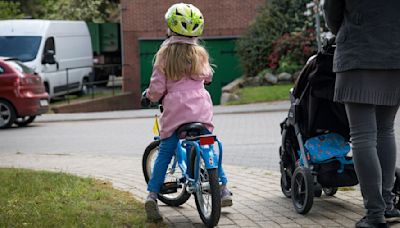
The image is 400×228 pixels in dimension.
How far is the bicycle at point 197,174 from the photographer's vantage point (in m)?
5.79

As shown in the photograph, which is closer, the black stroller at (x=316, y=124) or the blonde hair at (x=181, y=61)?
the blonde hair at (x=181, y=61)

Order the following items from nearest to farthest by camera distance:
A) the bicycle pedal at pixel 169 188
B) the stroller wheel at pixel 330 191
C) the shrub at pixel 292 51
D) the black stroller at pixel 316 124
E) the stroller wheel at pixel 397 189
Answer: the stroller wheel at pixel 397 189
the black stroller at pixel 316 124
the bicycle pedal at pixel 169 188
the stroller wheel at pixel 330 191
the shrub at pixel 292 51

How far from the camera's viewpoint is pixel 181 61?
6133 mm

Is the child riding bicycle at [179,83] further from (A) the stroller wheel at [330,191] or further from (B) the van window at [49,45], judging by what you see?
(B) the van window at [49,45]

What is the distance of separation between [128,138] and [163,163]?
8987 mm

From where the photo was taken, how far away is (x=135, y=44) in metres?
32.1

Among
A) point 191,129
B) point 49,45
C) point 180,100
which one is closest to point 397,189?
point 191,129

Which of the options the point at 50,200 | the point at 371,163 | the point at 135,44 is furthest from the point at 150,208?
the point at 135,44

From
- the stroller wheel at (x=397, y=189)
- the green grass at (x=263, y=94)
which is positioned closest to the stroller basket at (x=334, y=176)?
the stroller wheel at (x=397, y=189)

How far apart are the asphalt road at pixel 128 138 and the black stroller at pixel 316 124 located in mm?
3378

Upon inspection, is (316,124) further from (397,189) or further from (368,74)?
(368,74)

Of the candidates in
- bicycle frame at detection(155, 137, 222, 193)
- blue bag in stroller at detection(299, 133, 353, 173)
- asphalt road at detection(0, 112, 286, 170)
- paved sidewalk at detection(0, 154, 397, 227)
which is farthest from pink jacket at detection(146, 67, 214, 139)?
asphalt road at detection(0, 112, 286, 170)

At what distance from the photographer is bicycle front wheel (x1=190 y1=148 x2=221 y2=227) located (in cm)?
571

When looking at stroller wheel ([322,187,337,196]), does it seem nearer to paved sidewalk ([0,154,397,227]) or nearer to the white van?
paved sidewalk ([0,154,397,227])
